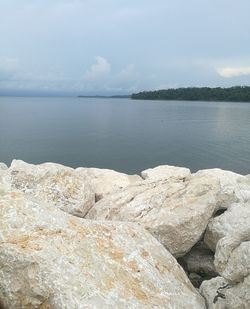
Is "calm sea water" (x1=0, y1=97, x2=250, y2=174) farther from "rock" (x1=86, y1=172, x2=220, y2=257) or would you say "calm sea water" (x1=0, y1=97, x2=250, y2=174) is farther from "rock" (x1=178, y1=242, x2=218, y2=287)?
"rock" (x1=178, y1=242, x2=218, y2=287)

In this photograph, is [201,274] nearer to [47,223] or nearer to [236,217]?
[236,217]

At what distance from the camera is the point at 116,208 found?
39.0 feet

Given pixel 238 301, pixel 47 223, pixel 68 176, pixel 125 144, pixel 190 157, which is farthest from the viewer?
pixel 125 144

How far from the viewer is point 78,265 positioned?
24.7 feet

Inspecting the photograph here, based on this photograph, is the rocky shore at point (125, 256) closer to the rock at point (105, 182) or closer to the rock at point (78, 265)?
the rock at point (78, 265)

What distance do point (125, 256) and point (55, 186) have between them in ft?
16.0

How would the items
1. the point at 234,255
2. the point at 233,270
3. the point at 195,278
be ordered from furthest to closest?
the point at 195,278, the point at 234,255, the point at 233,270

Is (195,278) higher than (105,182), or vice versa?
(105,182)

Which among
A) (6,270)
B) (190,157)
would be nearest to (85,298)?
(6,270)

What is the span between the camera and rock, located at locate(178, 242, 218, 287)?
10.5 metres

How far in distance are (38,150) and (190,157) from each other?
1928 cm

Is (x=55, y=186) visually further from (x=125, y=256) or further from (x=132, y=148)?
(x=132, y=148)

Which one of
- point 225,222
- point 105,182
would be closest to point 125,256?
point 225,222

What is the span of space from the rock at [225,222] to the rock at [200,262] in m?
0.40
